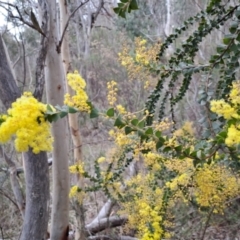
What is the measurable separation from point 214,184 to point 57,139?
0.56m

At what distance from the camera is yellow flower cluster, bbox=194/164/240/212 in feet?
3.37

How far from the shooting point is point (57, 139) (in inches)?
50.0

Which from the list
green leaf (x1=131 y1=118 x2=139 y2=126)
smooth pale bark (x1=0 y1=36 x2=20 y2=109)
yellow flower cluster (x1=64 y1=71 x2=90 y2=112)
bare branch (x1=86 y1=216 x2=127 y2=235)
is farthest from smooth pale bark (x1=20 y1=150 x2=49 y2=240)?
bare branch (x1=86 y1=216 x2=127 y2=235)

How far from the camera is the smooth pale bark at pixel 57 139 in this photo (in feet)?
4.01

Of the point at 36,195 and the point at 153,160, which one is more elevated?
the point at 153,160

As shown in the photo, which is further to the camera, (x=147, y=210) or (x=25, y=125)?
(x=147, y=210)

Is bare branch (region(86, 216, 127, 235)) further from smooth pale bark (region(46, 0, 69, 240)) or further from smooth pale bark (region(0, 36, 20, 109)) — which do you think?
smooth pale bark (region(0, 36, 20, 109))

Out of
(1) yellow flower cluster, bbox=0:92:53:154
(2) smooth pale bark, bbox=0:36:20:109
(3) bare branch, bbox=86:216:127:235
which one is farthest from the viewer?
(3) bare branch, bbox=86:216:127:235

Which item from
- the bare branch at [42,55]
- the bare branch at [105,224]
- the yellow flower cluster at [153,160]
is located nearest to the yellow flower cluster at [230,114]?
the yellow flower cluster at [153,160]

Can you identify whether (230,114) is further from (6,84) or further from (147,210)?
(6,84)

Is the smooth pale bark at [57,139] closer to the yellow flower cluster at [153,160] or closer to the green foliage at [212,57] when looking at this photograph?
the yellow flower cluster at [153,160]

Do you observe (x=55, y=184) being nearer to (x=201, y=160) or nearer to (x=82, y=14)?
(x=201, y=160)

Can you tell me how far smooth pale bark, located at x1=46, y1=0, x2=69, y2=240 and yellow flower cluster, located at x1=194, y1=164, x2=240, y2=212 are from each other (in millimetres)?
500

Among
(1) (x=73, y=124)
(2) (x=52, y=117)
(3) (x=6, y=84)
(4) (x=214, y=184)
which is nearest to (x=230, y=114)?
(2) (x=52, y=117)
